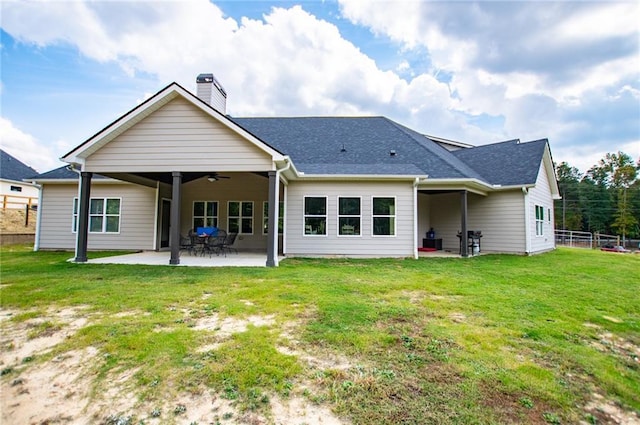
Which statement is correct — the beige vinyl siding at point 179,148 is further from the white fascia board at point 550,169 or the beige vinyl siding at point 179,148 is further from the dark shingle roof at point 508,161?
the white fascia board at point 550,169

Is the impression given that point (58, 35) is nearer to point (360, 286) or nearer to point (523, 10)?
point (360, 286)

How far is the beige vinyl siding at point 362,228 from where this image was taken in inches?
406

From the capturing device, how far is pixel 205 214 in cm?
1252

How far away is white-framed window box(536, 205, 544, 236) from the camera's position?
12.8m

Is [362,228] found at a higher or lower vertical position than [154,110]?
lower

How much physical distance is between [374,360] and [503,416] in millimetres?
1061

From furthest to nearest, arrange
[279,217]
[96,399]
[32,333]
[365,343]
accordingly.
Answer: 1. [279,217]
2. [32,333]
3. [365,343]
4. [96,399]

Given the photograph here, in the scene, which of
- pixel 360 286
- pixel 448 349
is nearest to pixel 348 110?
pixel 360 286

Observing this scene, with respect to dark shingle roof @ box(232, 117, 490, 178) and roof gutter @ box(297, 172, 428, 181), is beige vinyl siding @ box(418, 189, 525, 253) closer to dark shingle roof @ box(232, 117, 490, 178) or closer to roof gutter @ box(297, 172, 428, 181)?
dark shingle roof @ box(232, 117, 490, 178)

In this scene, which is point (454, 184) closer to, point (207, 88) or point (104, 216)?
point (207, 88)

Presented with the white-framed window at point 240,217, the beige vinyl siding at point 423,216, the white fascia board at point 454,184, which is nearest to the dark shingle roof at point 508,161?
the white fascia board at point 454,184

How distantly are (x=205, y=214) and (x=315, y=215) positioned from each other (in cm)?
500

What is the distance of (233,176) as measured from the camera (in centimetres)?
1220

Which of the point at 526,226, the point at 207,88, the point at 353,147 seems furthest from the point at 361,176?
the point at 207,88
